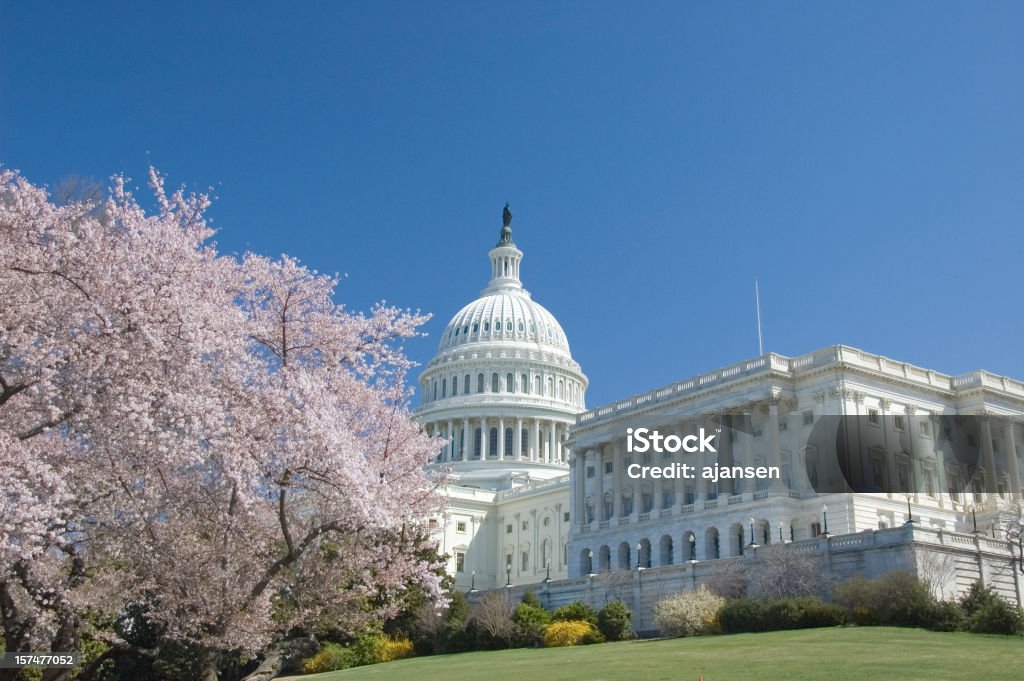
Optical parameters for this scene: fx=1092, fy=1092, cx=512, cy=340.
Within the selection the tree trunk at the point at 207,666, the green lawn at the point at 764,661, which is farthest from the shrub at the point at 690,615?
the tree trunk at the point at 207,666

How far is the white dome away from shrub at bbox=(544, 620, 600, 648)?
97.3 meters

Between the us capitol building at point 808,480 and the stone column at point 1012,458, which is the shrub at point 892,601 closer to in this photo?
the us capitol building at point 808,480

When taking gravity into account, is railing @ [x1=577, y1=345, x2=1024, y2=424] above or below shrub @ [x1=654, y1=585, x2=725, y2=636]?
above

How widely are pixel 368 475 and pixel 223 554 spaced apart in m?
3.76

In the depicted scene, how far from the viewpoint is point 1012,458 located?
283 ft

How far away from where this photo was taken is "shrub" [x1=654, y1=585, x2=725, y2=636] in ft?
175

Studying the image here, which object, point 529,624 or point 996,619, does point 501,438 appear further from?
point 996,619

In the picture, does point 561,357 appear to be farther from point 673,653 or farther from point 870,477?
point 673,653


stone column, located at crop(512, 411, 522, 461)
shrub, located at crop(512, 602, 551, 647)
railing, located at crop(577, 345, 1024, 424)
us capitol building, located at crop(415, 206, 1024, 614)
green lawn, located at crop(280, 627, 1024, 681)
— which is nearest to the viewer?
green lawn, located at crop(280, 627, 1024, 681)

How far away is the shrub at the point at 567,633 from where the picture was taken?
57656 millimetres

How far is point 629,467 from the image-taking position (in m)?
99.2

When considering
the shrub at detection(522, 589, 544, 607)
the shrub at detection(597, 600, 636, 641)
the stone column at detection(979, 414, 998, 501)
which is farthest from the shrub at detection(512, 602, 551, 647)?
the stone column at detection(979, 414, 998, 501)

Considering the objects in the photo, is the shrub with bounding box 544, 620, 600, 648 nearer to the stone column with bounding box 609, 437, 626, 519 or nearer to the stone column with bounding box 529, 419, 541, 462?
the stone column with bounding box 609, 437, 626, 519

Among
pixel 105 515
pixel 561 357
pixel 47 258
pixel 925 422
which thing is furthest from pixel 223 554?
pixel 561 357
